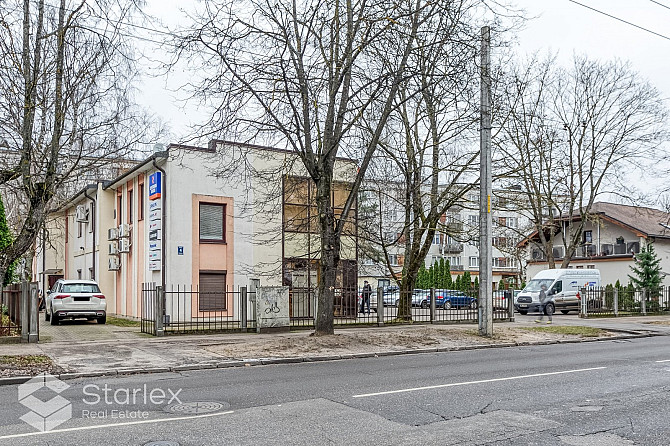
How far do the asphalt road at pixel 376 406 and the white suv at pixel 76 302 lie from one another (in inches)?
511

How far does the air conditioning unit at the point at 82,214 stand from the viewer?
35097mm

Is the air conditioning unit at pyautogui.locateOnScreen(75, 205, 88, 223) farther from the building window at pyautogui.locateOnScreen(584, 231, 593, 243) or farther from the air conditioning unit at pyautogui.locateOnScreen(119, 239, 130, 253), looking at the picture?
the building window at pyautogui.locateOnScreen(584, 231, 593, 243)

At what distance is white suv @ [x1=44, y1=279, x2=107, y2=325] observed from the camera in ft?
76.5

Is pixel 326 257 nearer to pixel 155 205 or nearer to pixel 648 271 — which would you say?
pixel 155 205

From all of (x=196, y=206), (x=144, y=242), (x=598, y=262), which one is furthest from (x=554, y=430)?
(x=598, y=262)

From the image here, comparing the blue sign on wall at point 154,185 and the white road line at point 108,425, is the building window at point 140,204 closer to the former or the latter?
the blue sign on wall at point 154,185

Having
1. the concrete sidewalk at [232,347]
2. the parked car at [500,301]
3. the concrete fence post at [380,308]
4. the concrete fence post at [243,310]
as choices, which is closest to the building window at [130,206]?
the concrete sidewalk at [232,347]

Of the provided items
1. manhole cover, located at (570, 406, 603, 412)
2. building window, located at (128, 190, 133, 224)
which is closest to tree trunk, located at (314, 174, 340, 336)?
manhole cover, located at (570, 406, 603, 412)

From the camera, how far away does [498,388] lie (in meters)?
9.92

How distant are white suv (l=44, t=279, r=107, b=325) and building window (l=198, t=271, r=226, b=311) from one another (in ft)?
11.6

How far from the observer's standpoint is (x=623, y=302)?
33031 mm

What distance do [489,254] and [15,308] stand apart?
511 inches

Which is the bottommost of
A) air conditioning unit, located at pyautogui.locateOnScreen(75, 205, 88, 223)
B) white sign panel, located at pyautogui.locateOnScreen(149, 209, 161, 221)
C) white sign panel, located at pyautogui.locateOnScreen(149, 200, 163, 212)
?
white sign panel, located at pyautogui.locateOnScreen(149, 209, 161, 221)

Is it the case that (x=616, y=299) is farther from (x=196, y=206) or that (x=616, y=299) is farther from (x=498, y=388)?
(x=498, y=388)
